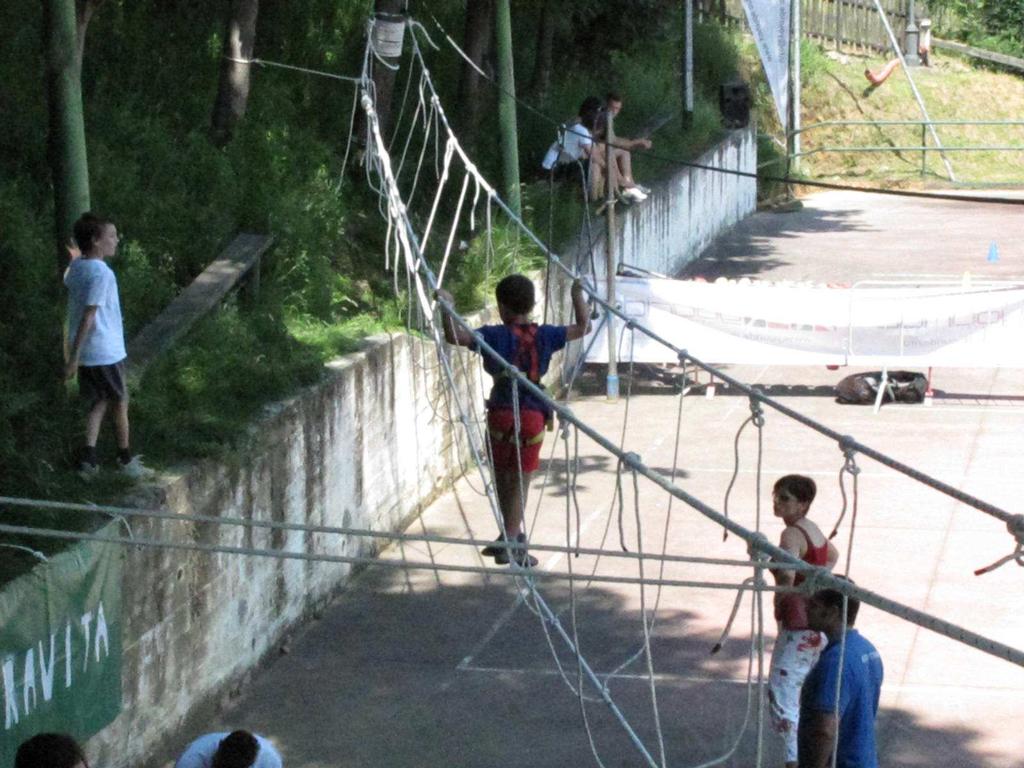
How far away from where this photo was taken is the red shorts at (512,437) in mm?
8766

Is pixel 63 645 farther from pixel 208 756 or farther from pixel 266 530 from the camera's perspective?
pixel 266 530

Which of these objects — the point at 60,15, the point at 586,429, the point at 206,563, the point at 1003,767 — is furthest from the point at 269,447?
the point at 1003,767

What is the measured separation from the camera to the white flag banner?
76.3 ft

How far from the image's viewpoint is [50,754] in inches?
189

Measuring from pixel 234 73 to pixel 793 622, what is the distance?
25.8 ft

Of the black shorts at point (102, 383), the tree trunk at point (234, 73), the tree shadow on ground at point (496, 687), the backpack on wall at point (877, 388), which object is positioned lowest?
the tree shadow on ground at point (496, 687)

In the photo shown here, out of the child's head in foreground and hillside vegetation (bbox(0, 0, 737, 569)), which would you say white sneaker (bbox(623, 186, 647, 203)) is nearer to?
hillside vegetation (bbox(0, 0, 737, 569))

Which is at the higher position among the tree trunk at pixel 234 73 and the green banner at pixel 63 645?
the tree trunk at pixel 234 73

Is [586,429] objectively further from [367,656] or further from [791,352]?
[791,352]

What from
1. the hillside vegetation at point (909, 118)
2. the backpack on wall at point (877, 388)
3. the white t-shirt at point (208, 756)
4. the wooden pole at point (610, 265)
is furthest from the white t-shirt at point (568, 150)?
the white t-shirt at point (208, 756)

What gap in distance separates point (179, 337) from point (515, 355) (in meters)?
2.25

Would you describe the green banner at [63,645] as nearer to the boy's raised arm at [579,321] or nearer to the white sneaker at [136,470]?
the white sneaker at [136,470]

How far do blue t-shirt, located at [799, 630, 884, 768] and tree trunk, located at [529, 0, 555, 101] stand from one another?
1570 centimetres

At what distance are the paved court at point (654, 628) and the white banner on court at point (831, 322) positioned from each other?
0.68 metres
